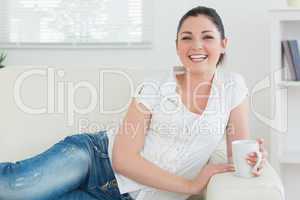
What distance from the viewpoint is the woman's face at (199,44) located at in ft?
5.35

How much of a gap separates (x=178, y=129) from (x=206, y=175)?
0.21 metres

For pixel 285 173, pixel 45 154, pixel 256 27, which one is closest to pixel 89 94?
pixel 45 154

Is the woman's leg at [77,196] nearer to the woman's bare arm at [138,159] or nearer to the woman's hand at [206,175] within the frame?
the woman's bare arm at [138,159]

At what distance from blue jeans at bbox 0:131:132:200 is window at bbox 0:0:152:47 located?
1003 mm

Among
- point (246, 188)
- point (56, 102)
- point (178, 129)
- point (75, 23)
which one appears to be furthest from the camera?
point (75, 23)

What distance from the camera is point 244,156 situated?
4.45ft

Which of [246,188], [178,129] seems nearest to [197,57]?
[178,129]

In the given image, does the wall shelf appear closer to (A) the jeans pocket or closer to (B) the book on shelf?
(B) the book on shelf

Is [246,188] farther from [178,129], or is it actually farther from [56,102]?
[56,102]

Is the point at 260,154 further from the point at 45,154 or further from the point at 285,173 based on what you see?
the point at 285,173

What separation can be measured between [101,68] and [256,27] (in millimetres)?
970

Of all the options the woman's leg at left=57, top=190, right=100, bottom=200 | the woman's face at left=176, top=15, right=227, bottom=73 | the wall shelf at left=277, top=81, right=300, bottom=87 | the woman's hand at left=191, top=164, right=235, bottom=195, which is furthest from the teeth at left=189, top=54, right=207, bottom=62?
the wall shelf at left=277, top=81, right=300, bottom=87

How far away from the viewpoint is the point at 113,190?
66.9 inches

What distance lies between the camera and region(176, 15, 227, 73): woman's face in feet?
5.35
